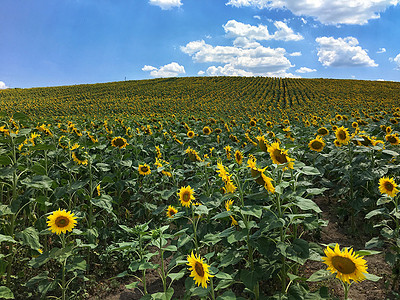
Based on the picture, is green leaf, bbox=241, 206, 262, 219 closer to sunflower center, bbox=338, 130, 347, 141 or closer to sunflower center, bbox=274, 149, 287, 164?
sunflower center, bbox=274, 149, 287, 164

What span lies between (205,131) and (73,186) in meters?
3.57

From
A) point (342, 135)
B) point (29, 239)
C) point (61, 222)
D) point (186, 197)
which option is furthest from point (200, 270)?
point (342, 135)

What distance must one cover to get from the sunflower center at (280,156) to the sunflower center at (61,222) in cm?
208

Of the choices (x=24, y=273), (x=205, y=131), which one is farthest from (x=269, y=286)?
(x=205, y=131)

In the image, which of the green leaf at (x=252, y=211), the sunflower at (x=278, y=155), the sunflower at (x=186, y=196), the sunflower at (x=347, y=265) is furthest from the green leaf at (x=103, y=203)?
the sunflower at (x=347, y=265)

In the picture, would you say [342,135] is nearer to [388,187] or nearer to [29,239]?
[388,187]

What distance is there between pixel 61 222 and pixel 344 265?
7.97 feet

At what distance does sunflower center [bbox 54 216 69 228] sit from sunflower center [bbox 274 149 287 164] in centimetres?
208

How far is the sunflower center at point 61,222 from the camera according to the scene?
2.61m

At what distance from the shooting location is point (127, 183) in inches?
170

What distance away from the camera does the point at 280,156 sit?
239 cm

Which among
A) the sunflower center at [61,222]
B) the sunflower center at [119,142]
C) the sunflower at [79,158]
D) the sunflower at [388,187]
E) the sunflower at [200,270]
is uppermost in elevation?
the sunflower center at [119,142]

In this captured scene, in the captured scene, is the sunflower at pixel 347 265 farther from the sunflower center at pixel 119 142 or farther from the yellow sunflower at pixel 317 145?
the sunflower center at pixel 119 142

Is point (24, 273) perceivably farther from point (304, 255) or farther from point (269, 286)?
point (304, 255)
